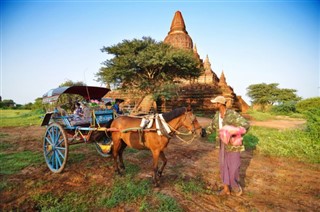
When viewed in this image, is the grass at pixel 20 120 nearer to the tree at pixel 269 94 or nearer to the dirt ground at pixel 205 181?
the dirt ground at pixel 205 181

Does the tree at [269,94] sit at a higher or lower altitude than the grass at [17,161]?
higher

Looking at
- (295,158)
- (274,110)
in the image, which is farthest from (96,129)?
(274,110)

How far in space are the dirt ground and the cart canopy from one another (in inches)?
76.1

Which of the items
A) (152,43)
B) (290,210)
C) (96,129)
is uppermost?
(152,43)

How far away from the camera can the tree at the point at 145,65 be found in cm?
1591

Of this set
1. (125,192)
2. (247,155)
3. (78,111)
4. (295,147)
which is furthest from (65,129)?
(295,147)

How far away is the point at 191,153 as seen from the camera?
248 inches

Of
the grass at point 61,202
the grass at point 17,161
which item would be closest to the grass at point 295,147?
the grass at point 61,202

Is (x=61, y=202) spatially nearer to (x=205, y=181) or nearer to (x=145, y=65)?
(x=205, y=181)

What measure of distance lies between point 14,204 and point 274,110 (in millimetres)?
33812

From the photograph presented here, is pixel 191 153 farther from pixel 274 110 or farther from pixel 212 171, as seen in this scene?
pixel 274 110

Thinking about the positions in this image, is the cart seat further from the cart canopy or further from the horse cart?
the cart canopy

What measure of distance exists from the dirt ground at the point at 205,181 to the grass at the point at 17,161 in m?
0.31

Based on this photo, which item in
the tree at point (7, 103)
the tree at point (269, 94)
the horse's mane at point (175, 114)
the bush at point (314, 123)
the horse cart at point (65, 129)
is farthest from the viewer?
the tree at point (7, 103)
